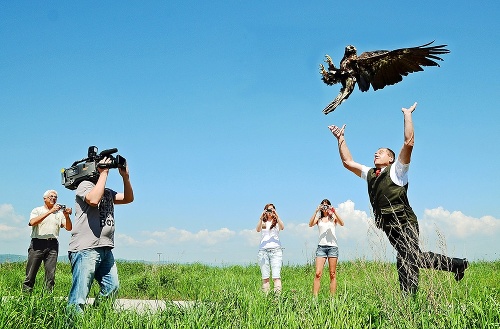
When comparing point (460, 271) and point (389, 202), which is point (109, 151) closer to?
point (389, 202)

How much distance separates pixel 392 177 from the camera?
5574 millimetres

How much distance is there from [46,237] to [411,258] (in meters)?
6.19

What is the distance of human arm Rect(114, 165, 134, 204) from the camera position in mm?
5387

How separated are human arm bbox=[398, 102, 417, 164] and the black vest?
0.28 meters

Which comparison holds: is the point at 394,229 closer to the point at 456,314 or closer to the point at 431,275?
the point at 431,275

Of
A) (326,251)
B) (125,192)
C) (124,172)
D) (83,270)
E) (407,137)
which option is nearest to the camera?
(83,270)

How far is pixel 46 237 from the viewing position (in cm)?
875

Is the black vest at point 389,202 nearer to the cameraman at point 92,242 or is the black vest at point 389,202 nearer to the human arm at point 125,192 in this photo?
the human arm at point 125,192

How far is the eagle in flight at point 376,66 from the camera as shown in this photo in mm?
5826

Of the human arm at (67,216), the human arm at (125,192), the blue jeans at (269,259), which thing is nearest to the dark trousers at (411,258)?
the human arm at (125,192)

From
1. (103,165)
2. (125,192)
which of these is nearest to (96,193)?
(103,165)

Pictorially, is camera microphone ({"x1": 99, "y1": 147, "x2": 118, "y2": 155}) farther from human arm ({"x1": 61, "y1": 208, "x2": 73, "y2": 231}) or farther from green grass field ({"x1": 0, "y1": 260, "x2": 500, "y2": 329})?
human arm ({"x1": 61, "y1": 208, "x2": 73, "y2": 231})

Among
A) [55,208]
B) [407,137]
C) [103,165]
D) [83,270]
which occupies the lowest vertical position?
[83,270]

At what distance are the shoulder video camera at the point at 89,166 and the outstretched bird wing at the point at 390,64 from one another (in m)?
3.08
